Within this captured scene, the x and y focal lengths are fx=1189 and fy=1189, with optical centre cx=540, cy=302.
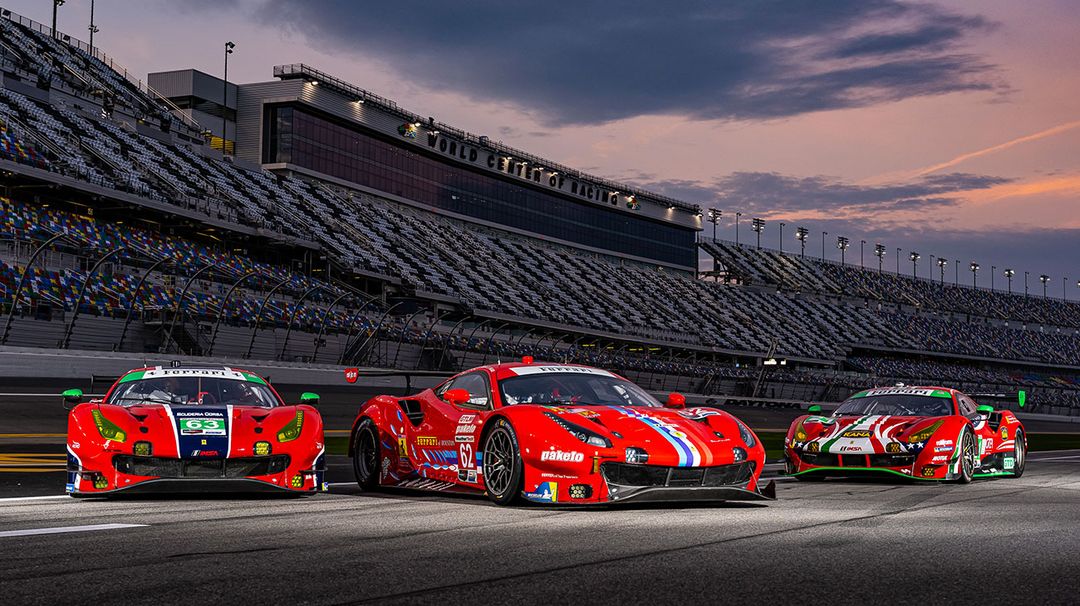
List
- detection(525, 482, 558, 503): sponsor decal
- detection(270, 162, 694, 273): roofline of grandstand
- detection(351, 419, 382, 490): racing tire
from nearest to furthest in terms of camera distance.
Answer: detection(525, 482, 558, 503): sponsor decal < detection(351, 419, 382, 490): racing tire < detection(270, 162, 694, 273): roofline of grandstand

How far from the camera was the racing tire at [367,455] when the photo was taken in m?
11.7

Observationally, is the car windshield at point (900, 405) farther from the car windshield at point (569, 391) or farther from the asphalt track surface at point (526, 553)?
the car windshield at point (569, 391)

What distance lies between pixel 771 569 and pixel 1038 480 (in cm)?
1056

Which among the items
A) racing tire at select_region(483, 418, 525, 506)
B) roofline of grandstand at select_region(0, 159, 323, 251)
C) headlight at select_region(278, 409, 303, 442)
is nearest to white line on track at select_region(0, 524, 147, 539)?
headlight at select_region(278, 409, 303, 442)

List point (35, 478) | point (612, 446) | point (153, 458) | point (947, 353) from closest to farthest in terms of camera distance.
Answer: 1. point (612, 446)
2. point (153, 458)
3. point (35, 478)
4. point (947, 353)

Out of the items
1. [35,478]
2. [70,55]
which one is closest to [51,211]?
[70,55]

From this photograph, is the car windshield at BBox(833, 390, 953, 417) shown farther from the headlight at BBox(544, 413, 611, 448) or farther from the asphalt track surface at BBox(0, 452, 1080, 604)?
the headlight at BBox(544, 413, 611, 448)

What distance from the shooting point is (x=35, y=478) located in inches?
479

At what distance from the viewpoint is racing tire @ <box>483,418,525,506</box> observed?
30.6 feet

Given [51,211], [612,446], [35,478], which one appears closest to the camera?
[612,446]

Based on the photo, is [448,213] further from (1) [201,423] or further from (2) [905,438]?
(1) [201,423]

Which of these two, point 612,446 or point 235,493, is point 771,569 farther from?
point 235,493

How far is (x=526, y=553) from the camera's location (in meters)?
6.20

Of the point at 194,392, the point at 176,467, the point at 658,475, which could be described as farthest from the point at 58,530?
the point at 194,392
